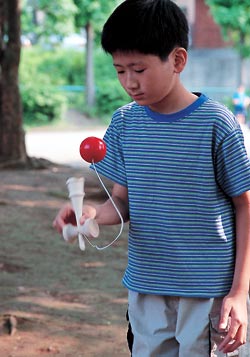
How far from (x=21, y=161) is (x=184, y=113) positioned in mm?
10003

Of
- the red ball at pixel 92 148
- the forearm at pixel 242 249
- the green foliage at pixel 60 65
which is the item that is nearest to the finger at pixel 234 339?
the forearm at pixel 242 249

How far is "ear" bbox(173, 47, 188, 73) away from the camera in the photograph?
8.06ft

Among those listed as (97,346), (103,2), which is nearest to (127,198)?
(97,346)

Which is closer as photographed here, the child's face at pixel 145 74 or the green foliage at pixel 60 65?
the child's face at pixel 145 74

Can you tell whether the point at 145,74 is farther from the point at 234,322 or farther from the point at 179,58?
the point at 234,322

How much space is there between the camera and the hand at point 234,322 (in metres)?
2.38

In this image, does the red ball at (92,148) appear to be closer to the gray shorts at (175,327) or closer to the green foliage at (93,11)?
the gray shorts at (175,327)

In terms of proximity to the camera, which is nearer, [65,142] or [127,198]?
[127,198]

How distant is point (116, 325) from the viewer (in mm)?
5113

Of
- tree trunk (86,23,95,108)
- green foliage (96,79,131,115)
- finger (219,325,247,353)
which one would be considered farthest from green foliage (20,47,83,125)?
finger (219,325,247,353)

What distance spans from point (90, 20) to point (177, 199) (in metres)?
27.8

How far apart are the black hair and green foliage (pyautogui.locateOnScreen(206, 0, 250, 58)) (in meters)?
28.9

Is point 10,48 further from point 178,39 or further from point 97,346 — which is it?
point 178,39

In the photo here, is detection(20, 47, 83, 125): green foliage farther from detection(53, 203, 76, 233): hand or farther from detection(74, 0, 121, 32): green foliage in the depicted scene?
detection(53, 203, 76, 233): hand
